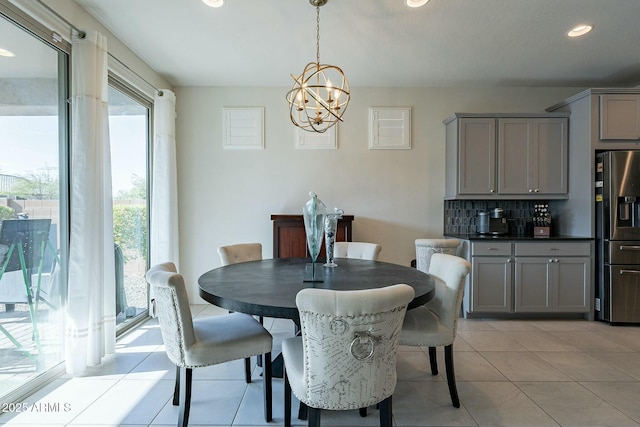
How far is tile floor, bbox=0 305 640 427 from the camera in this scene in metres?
1.85

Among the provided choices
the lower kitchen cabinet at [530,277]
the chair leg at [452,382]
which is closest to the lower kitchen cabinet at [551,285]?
the lower kitchen cabinet at [530,277]

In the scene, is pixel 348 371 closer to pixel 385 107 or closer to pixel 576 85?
pixel 385 107

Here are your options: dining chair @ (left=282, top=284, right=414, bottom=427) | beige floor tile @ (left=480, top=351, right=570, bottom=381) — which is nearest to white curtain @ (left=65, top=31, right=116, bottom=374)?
dining chair @ (left=282, top=284, right=414, bottom=427)

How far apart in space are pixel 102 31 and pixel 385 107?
116 inches

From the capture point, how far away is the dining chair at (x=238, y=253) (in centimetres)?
266

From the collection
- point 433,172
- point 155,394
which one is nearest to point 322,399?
point 155,394

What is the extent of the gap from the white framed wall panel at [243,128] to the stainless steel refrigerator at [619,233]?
148 inches

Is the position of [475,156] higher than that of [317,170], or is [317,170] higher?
[475,156]

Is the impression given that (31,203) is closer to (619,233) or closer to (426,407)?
(426,407)

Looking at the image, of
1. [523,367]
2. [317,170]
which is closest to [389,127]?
[317,170]

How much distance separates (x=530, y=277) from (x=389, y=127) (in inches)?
90.6

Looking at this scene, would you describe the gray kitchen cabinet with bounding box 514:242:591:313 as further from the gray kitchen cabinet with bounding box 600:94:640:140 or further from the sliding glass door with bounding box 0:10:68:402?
the sliding glass door with bounding box 0:10:68:402

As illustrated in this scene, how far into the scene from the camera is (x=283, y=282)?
187cm

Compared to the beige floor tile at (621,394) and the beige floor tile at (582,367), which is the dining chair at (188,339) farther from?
the beige floor tile at (582,367)
